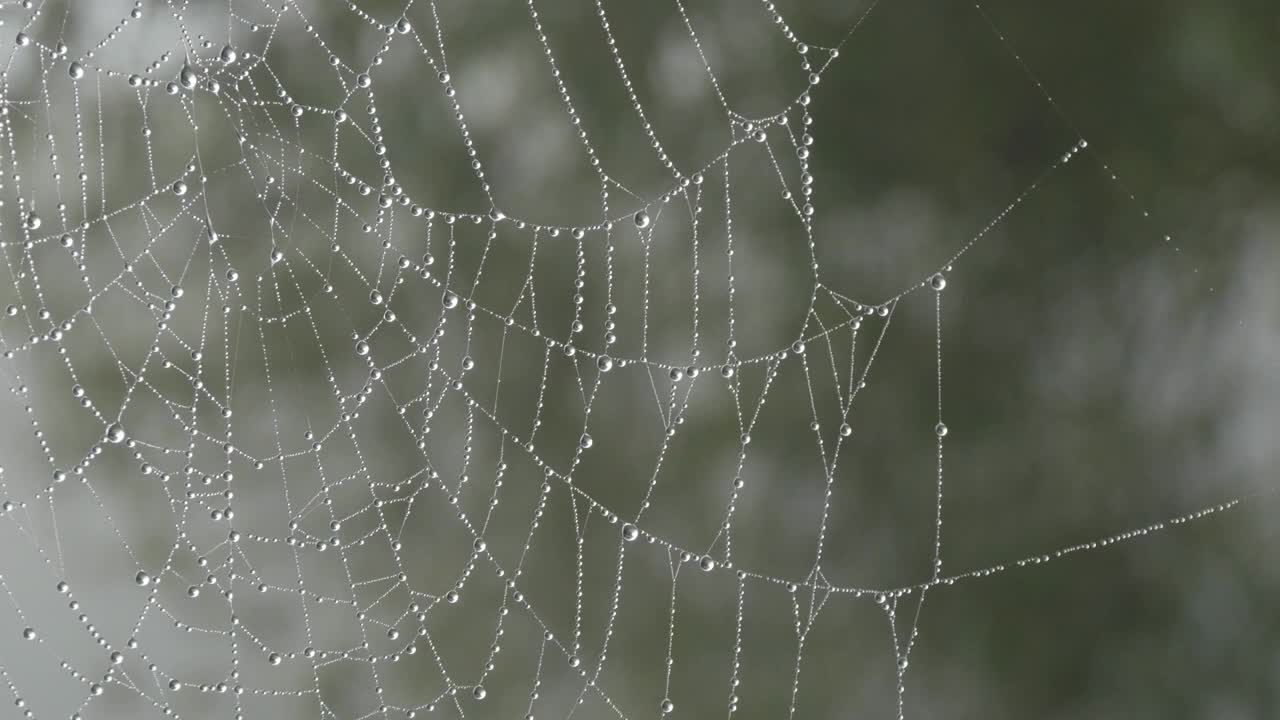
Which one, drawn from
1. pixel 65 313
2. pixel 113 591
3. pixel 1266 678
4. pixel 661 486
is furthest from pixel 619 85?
pixel 1266 678

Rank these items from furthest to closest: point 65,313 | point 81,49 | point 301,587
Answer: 1. point 301,587
2. point 65,313
3. point 81,49

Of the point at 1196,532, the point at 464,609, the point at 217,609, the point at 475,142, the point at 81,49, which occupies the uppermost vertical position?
the point at 81,49

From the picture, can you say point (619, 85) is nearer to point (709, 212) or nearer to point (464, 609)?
point (709, 212)

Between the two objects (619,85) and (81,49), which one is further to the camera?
(619,85)

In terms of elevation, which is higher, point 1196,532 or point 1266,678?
point 1196,532

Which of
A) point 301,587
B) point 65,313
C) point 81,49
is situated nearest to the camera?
point 81,49

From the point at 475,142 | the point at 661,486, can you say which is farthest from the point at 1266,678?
the point at 475,142
